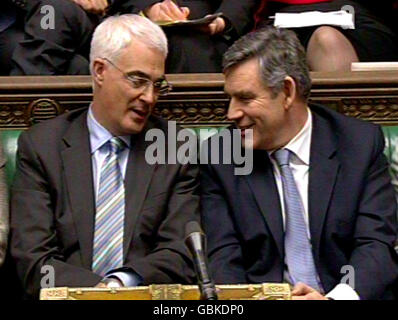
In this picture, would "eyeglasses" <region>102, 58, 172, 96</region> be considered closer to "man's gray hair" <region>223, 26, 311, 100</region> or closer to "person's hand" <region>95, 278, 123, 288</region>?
"man's gray hair" <region>223, 26, 311, 100</region>

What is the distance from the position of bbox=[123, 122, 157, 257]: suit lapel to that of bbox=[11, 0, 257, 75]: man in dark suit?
0.58 m

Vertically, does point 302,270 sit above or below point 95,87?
below

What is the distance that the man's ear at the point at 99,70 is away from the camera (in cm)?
271

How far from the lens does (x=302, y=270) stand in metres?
2.63

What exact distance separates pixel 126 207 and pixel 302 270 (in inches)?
18.4

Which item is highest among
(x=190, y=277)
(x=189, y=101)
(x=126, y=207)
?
(x=189, y=101)

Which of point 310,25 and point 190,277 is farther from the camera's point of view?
point 310,25

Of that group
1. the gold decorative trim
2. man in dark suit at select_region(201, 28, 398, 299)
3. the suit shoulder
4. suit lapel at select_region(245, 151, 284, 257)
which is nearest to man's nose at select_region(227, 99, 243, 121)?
man in dark suit at select_region(201, 28, 398, 299)

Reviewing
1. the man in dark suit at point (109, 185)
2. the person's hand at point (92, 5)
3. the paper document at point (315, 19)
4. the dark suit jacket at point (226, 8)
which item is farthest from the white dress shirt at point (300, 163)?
the person's hand at point (92, 5)

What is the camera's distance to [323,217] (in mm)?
2627

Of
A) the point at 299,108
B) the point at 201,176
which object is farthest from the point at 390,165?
the point at 201,176

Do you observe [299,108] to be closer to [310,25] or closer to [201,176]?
[201,176]
